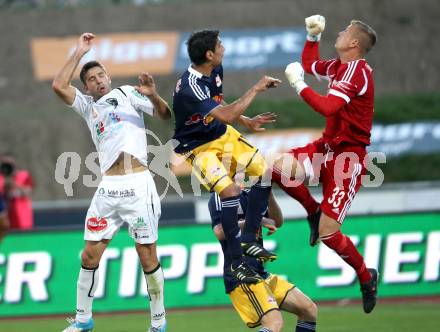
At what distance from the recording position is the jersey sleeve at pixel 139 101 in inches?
384

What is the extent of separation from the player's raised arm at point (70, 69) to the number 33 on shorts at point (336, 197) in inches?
107

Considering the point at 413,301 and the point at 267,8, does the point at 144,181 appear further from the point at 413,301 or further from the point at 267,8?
the point at 267,8

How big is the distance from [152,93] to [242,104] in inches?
38.0

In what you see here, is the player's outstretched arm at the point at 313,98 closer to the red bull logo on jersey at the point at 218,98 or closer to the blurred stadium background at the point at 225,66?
the red bull logo on jersey at the point at 218,98

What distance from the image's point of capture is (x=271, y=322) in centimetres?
868

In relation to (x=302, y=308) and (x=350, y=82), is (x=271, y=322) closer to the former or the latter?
(x=302, y=308)

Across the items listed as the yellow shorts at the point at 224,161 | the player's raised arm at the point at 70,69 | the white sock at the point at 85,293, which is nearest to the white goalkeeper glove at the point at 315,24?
the yellow shorts at the point at 224,161

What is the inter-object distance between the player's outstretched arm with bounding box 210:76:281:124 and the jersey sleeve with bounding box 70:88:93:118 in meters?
1.49

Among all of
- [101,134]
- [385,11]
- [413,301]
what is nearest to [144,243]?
[101,134]

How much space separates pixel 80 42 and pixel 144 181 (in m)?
1.50

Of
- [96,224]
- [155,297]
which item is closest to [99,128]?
[96,224]

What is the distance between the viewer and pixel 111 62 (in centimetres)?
2614

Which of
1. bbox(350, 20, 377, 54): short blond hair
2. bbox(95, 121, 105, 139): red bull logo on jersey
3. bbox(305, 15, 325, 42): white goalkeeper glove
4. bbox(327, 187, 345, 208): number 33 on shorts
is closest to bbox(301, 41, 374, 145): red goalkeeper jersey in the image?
bbox(350, 20, 377, 54): short blond hair

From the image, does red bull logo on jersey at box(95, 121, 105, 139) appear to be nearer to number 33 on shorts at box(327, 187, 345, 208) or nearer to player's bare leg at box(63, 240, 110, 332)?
player's bare leg at box(63, 240, 110, 332)
